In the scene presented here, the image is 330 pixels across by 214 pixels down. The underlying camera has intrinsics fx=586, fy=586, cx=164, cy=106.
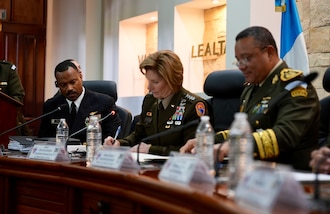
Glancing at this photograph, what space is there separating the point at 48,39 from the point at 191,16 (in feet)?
10.1

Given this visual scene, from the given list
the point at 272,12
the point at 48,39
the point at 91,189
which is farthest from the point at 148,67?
the point at 48,39

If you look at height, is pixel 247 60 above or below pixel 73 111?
above

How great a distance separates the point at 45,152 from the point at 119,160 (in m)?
0.58

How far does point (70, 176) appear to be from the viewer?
226cm

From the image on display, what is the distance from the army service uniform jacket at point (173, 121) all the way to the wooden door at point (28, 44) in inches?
200

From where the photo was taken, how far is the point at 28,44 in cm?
831

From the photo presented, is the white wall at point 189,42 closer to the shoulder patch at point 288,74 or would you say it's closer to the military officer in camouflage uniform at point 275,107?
the military officer in camouflage uniform at point 275,107

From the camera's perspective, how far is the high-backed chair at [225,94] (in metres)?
3.47

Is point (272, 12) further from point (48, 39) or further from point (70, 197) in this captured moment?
point (48, 39)

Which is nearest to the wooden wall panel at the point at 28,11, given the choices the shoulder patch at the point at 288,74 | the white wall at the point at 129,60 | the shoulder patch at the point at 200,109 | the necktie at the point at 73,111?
the white wall at the point at 129,60

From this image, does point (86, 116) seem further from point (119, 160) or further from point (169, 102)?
point (119, 160)

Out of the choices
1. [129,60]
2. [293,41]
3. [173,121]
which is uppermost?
[129,60]

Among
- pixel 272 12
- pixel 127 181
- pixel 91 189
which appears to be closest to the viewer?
pixel 127 181


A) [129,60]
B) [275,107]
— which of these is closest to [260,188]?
[275,107]
